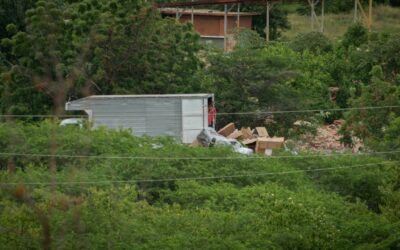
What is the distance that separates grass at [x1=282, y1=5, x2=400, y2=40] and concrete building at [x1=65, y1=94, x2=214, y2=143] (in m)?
25.3

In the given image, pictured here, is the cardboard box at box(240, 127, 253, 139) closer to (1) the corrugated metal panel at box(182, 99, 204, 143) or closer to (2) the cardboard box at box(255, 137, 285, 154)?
(2) the cardboard box at box(255, 137, 285, 154)

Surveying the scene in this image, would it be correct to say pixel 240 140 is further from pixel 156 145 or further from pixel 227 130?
pixel 156 145

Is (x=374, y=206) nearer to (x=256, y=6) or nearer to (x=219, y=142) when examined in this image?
(x=219, y=142)

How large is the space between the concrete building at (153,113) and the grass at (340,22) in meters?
25.3

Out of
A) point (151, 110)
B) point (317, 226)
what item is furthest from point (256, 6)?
point (317, 226)

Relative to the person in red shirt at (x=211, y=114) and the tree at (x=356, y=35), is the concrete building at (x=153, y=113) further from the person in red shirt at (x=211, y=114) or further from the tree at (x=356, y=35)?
the tree at (x=356, y=35)

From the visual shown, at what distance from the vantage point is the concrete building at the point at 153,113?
25.0 meters

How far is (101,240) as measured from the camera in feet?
51.1

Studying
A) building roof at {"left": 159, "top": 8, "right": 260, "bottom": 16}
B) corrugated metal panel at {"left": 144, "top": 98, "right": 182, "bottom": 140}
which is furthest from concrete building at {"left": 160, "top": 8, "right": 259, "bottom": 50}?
corrugated metal panel at {"left": 144, "top": 98, "right": 182, "bottom": 140}

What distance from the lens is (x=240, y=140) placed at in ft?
85.0

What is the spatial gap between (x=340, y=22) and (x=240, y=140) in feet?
96.6

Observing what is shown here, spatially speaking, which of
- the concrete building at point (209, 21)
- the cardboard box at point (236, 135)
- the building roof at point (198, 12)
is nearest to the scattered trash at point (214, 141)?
the cardboard box at point (236, 135)

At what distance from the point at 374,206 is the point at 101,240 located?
7636mm

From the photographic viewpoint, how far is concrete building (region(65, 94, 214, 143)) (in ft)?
82.1
